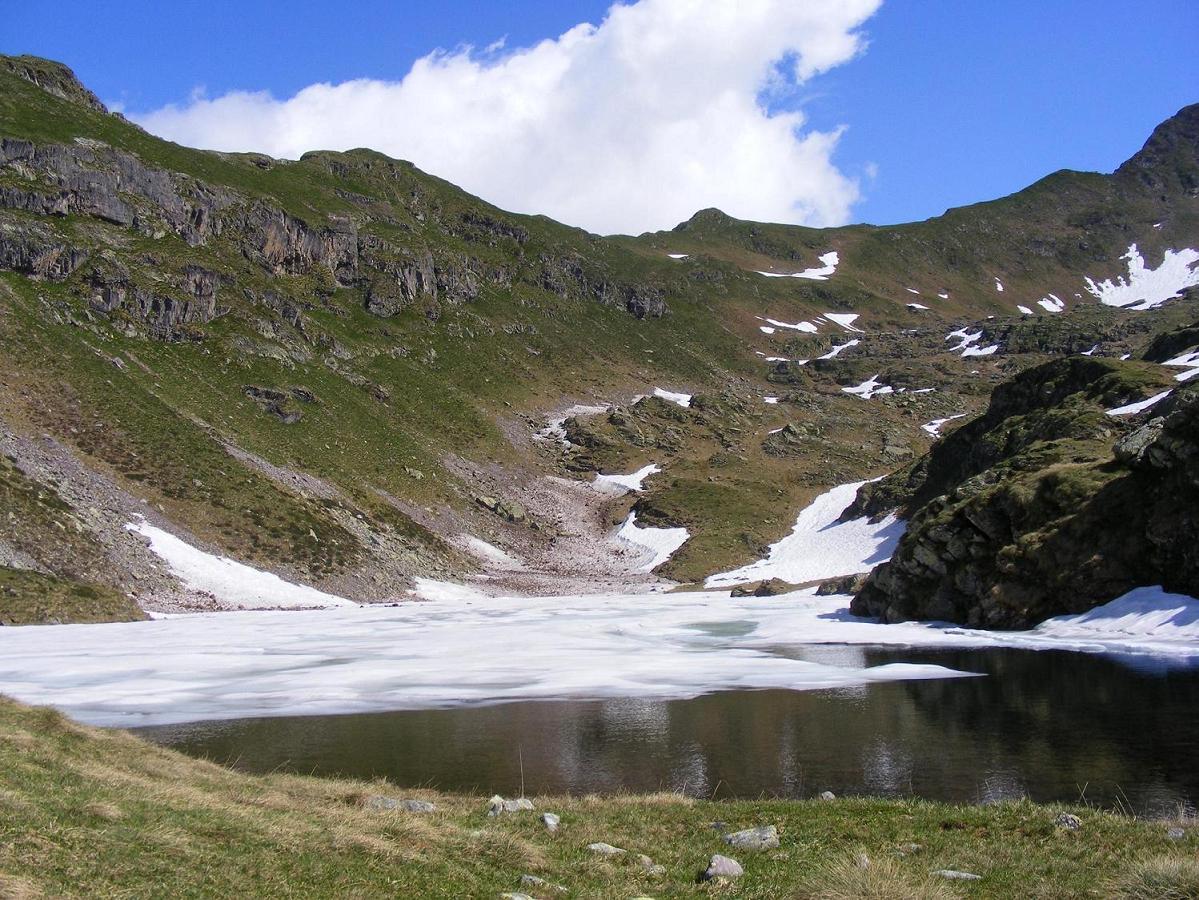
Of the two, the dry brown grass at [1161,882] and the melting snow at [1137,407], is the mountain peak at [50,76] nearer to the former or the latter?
the melting snow at [1137,407]

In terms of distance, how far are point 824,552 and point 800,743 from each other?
2975 inches

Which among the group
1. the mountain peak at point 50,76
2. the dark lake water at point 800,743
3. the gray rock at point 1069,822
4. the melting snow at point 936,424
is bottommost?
the dark lake water at point 800,743

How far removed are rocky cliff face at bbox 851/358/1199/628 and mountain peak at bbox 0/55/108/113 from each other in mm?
152411

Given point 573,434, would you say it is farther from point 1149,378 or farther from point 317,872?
point 317,872

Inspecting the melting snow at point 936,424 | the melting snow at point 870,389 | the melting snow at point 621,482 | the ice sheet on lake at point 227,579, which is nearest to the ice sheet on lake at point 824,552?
the melting snow at point 621,482

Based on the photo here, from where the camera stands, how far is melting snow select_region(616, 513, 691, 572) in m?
101

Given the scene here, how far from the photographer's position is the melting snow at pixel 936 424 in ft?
512

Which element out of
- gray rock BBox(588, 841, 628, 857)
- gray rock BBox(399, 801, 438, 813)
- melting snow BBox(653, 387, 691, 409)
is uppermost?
melting snow BBox(653, 387, 691, 409)

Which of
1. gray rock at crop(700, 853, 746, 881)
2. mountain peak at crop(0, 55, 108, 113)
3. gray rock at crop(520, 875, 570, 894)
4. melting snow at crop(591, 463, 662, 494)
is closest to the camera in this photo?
gray rock at crop(520, 875, 570, 894)

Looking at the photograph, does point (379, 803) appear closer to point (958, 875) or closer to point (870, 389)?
point (958, 875)

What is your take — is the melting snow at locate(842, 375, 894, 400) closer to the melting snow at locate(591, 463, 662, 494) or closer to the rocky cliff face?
the melting snow at locate(591, 463, 662, 494)

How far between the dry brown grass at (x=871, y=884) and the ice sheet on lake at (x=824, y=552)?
2991 inches

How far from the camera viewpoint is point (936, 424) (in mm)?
161000

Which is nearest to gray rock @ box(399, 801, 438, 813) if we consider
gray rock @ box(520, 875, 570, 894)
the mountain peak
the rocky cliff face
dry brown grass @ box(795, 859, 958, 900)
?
gray rock @ box(520, 875, 570, 894)
